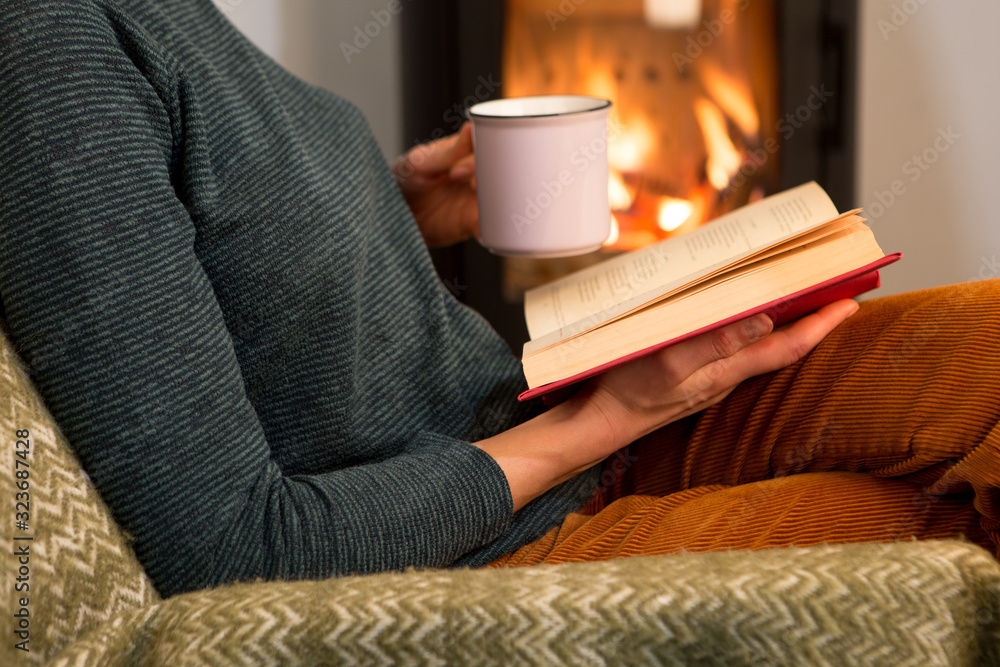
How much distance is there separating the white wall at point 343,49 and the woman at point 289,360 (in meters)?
0.78

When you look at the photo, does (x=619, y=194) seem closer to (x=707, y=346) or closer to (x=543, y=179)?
(x=543, y=179)

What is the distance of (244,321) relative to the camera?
1.99 feet

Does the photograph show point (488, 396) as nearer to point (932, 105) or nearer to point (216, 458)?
point (216, 458)

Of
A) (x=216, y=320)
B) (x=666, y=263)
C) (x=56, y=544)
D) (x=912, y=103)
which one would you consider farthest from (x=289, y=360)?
(x=912, y=103)

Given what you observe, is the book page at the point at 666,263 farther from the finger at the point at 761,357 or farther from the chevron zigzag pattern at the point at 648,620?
the chevron zigzag pattern at the point at 648,620

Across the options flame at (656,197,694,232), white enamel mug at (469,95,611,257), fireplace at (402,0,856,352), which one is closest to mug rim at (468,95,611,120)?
white enamel mug at (469,95,611,257)

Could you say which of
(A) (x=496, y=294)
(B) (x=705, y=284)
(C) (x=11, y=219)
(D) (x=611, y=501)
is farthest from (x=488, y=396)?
(A) (x=496, y=294)

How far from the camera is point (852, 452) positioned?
0.62 meters

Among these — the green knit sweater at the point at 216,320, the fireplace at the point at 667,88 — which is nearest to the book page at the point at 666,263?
the green knit sweater at the point at 216,320

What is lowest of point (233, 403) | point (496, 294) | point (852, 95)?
point (496, 294)

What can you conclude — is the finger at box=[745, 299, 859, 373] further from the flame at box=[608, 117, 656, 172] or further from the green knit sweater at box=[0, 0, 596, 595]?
the flame at box=[608, 117, 656, 172]

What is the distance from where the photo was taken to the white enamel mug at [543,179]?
2.46 ft

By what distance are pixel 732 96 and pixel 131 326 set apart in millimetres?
1329

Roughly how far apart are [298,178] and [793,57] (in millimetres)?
1099
